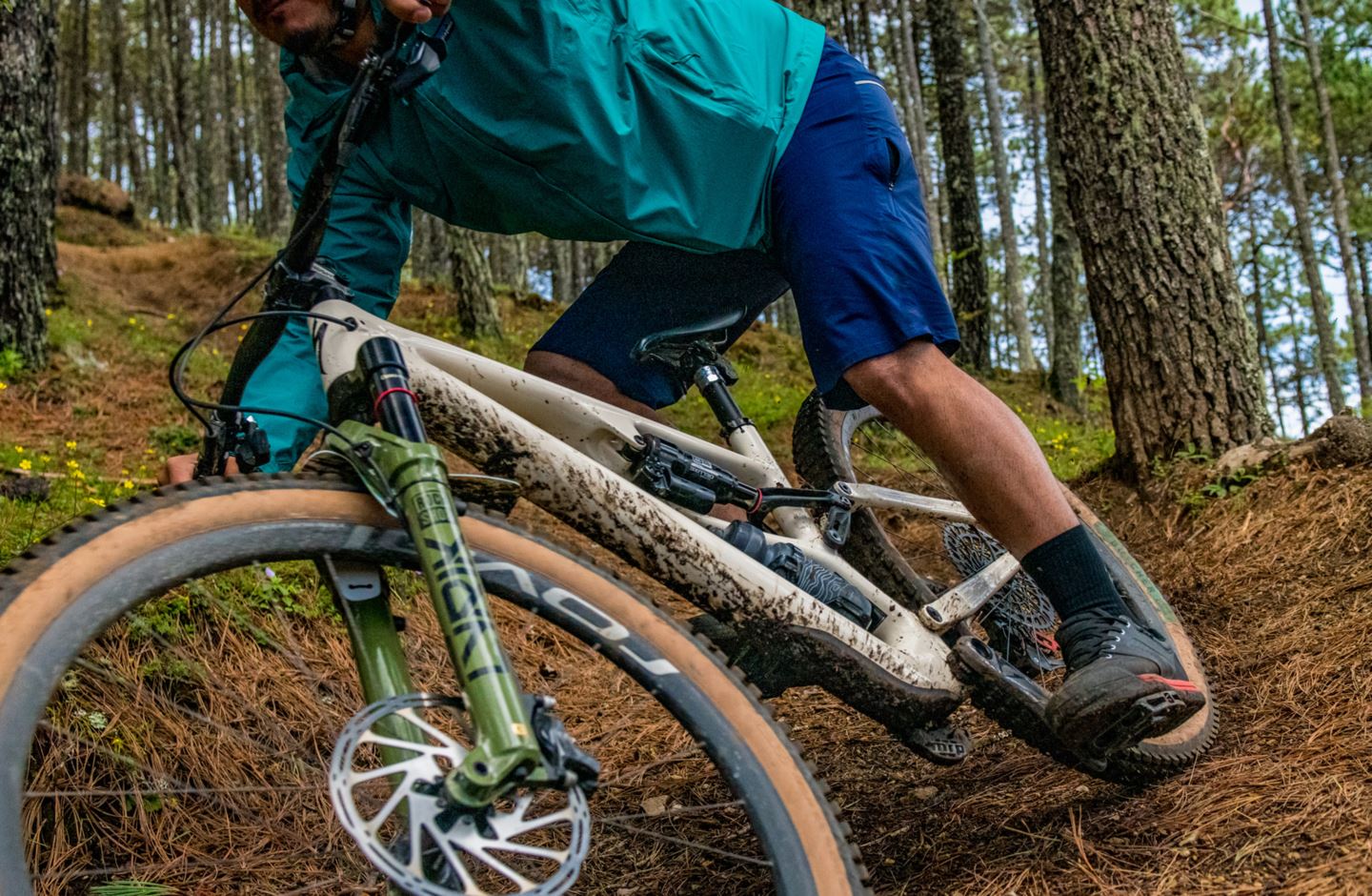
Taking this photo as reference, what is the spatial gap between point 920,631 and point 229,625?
166 cm

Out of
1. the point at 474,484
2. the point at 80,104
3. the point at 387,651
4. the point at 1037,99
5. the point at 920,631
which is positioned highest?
the point at 80,104

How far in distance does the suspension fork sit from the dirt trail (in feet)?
3.56

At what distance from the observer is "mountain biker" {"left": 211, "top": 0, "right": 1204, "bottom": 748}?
1771mm

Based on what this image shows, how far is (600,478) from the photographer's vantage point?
1.77 metres

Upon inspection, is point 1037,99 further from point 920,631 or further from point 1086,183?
point 920,631

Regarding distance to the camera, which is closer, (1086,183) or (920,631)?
(920,631)

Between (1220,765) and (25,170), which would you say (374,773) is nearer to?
(1220,765)

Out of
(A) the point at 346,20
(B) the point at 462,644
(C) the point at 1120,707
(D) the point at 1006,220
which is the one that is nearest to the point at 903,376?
(C) the point at 1120,707

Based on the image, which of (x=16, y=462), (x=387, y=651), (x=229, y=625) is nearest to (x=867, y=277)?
(x=387, y=651)

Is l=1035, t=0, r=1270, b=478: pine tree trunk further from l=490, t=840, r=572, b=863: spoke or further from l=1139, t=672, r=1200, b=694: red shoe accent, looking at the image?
l=490, t=840, r=572, b=863: spoke

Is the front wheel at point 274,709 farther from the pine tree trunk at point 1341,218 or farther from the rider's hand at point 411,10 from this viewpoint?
the pine tree trunk at point 1341,218

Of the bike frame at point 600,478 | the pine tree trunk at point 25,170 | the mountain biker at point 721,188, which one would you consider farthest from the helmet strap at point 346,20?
the pine tree trunk at point 25,170

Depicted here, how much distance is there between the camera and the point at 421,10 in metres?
1.44

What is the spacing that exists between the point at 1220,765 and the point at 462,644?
179 cm
